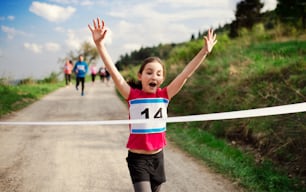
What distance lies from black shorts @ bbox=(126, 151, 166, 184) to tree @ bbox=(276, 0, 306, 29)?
50.9ft

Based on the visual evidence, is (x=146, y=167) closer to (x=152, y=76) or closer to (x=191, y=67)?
(x=152, y=76)

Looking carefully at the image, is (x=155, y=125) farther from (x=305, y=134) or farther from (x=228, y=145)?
(x=228, y=145)

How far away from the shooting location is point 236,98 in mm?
7918

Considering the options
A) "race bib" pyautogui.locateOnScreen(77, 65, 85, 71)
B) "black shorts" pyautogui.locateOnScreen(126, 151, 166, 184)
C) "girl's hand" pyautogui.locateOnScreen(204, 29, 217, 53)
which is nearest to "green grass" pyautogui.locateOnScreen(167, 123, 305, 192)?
"black shorts" pyautogui.locateOnScreen(126, 151, 166, 184)

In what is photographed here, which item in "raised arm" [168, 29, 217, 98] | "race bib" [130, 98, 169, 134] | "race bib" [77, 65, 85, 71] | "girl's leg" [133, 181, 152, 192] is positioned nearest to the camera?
"girl's leg" [133, 181, 152, 192]

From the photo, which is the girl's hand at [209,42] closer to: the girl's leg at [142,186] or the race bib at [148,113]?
the race bib at [148,113]

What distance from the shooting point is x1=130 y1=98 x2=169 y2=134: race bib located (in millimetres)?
3012

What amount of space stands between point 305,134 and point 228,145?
7.06 ft

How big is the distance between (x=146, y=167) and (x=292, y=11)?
64.5ft

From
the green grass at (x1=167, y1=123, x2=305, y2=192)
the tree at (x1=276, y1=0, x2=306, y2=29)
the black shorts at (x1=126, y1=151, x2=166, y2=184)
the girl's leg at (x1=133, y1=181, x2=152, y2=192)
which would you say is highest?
the tree at (x1=276, y1=0, x2=306, y2=29)

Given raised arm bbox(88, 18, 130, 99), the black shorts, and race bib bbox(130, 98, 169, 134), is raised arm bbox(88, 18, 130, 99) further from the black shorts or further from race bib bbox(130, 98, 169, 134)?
the black shorts

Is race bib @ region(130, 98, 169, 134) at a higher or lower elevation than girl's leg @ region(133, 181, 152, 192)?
higher

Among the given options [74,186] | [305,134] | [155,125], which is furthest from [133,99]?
[305,134]

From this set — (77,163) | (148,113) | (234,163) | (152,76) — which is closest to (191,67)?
(152,76)
